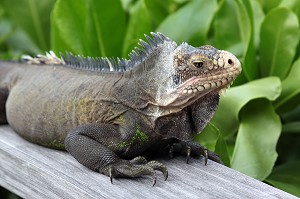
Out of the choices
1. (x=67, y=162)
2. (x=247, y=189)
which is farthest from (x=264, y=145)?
(x=67, y=162)

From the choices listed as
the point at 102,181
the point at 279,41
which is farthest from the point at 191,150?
the point at 279,41

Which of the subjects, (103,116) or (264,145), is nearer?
(103,116)

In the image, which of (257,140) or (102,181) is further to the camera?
(257,140)

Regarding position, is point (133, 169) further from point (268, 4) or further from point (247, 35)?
point (268, 4)

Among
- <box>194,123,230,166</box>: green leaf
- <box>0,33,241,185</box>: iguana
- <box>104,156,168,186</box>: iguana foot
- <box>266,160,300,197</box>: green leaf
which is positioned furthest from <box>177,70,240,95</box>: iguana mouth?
<box>266,160,300,197</box>: green leaf

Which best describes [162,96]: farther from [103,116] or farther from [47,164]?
[47,164]
